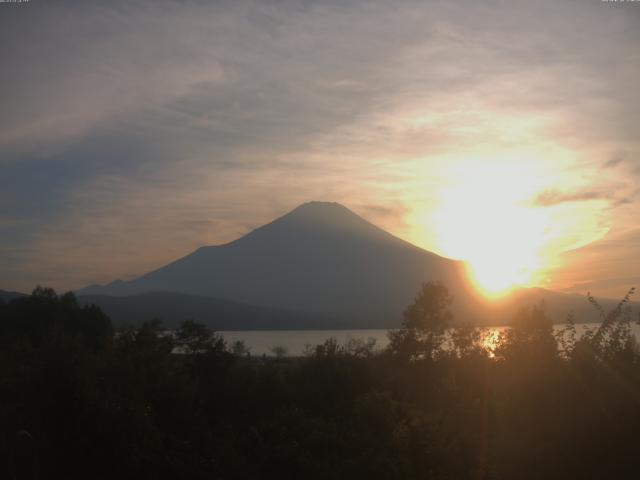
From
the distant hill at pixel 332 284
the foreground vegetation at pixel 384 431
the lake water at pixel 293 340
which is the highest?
the distant hill at pixel 332 284

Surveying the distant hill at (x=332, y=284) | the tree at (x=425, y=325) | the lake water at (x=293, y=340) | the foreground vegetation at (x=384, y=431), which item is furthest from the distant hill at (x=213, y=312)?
the foreground vegetation at (x=384, y=431)

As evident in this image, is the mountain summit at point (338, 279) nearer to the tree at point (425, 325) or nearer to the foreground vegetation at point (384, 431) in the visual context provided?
the tree at point (425, 325)

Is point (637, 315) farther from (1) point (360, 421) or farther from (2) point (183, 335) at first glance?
(2) point (183, 335)

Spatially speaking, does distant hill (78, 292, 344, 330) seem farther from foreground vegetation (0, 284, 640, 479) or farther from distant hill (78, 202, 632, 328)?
foreground vegetation (0, 284, 640, 479)

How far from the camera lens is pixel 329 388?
73.2ft

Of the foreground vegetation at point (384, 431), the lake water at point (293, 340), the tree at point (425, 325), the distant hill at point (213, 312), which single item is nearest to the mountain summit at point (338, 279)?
the distant hill at point (213, 312)

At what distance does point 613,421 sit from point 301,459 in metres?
4.03

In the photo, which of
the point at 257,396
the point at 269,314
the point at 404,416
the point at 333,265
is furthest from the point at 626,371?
the point at 333,265

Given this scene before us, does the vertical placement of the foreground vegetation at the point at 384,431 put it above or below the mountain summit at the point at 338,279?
below

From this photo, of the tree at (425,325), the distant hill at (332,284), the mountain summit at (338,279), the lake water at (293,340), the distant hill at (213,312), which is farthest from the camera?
the mountain summit at (338,279)

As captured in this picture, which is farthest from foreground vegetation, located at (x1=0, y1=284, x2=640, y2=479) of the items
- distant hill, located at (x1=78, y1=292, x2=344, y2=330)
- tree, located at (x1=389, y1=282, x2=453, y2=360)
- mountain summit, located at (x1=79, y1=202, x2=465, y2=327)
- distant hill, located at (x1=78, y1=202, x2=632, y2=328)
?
mountain summit, located at (x1=79, y1=202, x2=465, y2=327)

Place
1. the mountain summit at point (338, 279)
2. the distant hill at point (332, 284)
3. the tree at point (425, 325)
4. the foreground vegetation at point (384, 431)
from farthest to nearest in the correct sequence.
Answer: the mountain summit at point (338, 279) → the distant hill at point (332, 284) → the tree at point (425, 325) → the foreground vegetation at point (384, 431)

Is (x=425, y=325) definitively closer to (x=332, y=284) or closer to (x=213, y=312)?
(x=213, y=312)

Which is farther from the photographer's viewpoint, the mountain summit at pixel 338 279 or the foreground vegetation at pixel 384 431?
the mountain summit at pixel 338 279
